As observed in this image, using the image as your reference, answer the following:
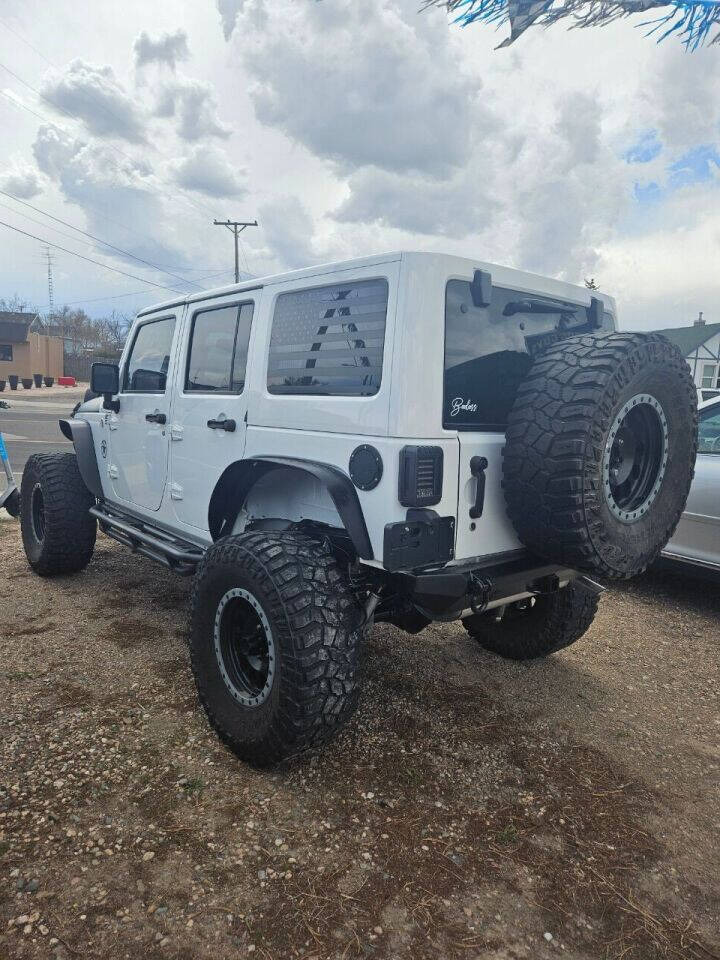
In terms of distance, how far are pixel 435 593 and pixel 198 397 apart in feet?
6.15

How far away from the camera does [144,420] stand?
4.13 meters

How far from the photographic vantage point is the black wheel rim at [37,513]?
502cm

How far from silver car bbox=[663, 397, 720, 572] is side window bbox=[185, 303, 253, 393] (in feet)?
11.0

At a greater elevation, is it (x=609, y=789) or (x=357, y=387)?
(x=357, y=387)

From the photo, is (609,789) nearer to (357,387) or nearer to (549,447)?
(549,447)

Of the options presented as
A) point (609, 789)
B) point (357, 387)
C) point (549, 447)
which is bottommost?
point (609, 789)

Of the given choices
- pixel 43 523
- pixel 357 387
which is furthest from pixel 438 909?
pixel 43 523

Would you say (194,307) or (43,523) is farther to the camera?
(43,523)

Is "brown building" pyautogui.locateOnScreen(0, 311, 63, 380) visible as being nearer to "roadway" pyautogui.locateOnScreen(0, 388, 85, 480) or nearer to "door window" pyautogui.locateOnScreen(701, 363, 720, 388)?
"roadway" pyautogui.locateOnScreen(0, 388, 85, 480)

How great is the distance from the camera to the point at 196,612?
9.49 ft

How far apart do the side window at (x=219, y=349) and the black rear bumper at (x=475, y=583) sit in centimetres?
144

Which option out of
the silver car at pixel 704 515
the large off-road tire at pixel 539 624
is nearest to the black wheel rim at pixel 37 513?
the large off-road tire at pixel 539 624

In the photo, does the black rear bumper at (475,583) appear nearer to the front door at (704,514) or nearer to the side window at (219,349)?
the side window at (219,349)

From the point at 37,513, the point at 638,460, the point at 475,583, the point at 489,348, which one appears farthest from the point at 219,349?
the point at 37,513
